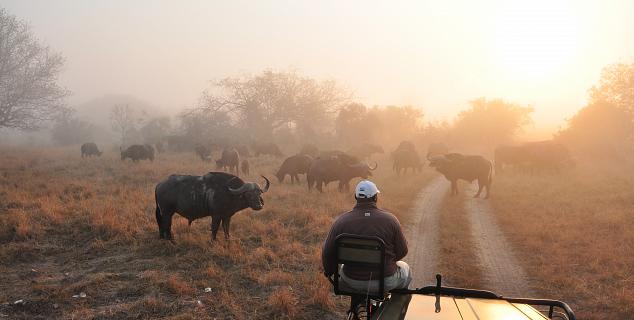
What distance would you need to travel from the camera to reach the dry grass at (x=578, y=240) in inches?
347

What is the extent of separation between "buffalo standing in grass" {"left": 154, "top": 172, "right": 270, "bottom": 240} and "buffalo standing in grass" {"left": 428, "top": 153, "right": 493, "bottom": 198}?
45.0 ft

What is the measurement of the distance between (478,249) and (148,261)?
8943 millimetres

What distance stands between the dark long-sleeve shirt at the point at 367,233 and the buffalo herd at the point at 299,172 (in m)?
6.98

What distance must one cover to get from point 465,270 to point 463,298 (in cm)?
653

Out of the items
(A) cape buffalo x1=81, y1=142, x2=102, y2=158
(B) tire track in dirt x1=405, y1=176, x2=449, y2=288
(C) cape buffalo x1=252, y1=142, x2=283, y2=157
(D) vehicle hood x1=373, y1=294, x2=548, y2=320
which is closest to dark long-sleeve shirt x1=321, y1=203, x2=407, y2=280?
(D) vehicle hood x1=373, y1=294, x2=548, y2=320

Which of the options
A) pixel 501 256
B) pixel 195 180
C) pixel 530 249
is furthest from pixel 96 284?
pixel 530 249

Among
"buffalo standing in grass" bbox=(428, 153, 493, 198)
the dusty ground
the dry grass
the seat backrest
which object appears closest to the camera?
the seat backrest

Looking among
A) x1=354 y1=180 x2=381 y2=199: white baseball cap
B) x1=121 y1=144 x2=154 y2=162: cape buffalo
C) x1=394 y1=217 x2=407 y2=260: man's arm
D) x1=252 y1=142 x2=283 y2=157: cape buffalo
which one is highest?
x1=354 y1=180 x2=381 y2=199: white baseball cap

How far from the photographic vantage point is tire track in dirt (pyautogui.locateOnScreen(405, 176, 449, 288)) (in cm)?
1032

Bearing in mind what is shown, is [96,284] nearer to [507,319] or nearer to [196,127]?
[507,319]

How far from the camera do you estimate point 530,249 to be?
1210 cm

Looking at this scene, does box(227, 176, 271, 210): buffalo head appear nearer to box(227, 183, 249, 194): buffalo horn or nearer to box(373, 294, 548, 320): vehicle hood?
box(227, 183, 249, 194): buffalo horn

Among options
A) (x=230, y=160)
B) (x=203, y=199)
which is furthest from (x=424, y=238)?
(x=230, y=160)

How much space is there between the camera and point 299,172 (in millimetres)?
26406
